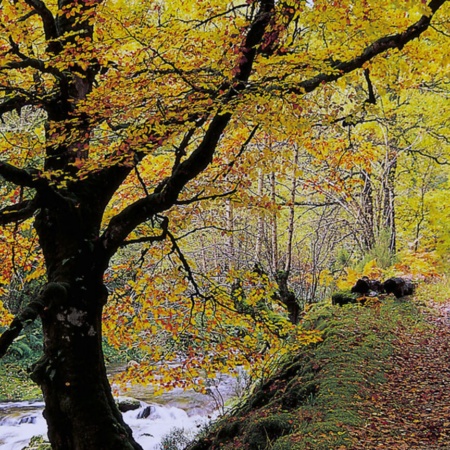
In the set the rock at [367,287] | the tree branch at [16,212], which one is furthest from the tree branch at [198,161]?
the rock at [367,287]

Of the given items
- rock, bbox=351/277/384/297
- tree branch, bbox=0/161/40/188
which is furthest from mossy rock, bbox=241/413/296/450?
rock, bbox=351/277/384/297

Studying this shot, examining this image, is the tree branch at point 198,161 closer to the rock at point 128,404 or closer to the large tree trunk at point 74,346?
the large tree trunk at point 74,346

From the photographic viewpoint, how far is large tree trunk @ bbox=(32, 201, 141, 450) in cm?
428

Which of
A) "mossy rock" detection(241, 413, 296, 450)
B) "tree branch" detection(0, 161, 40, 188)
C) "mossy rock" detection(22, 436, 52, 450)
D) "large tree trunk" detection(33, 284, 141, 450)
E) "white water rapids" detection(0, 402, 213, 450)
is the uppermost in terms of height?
"tree branch" detection(0, 161, 40, 188)

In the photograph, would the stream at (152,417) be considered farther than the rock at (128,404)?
No

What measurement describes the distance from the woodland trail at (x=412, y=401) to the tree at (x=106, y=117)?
233cm

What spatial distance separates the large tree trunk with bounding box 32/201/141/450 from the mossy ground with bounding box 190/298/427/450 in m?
1.51

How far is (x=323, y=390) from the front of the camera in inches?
214

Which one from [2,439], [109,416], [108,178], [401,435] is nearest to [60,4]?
[108,178]

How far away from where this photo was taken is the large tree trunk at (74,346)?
4.28 m

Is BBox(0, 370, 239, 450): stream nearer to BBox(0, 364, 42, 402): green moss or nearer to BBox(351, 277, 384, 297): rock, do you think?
BBox(0, 364, 42, 402): green moss

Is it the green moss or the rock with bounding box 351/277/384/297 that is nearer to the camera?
the rock with bounding box 351/277/384/297

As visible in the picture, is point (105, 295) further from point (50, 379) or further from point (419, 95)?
point (419, 95)

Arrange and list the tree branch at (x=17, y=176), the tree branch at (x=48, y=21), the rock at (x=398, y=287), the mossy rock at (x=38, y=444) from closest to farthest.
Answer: the tree branch at (x=17, y=176) < the tree branch at (x=48, y=21) < the mossy rock at (x=38, y=444) < the rock at (x=398, y=287)
